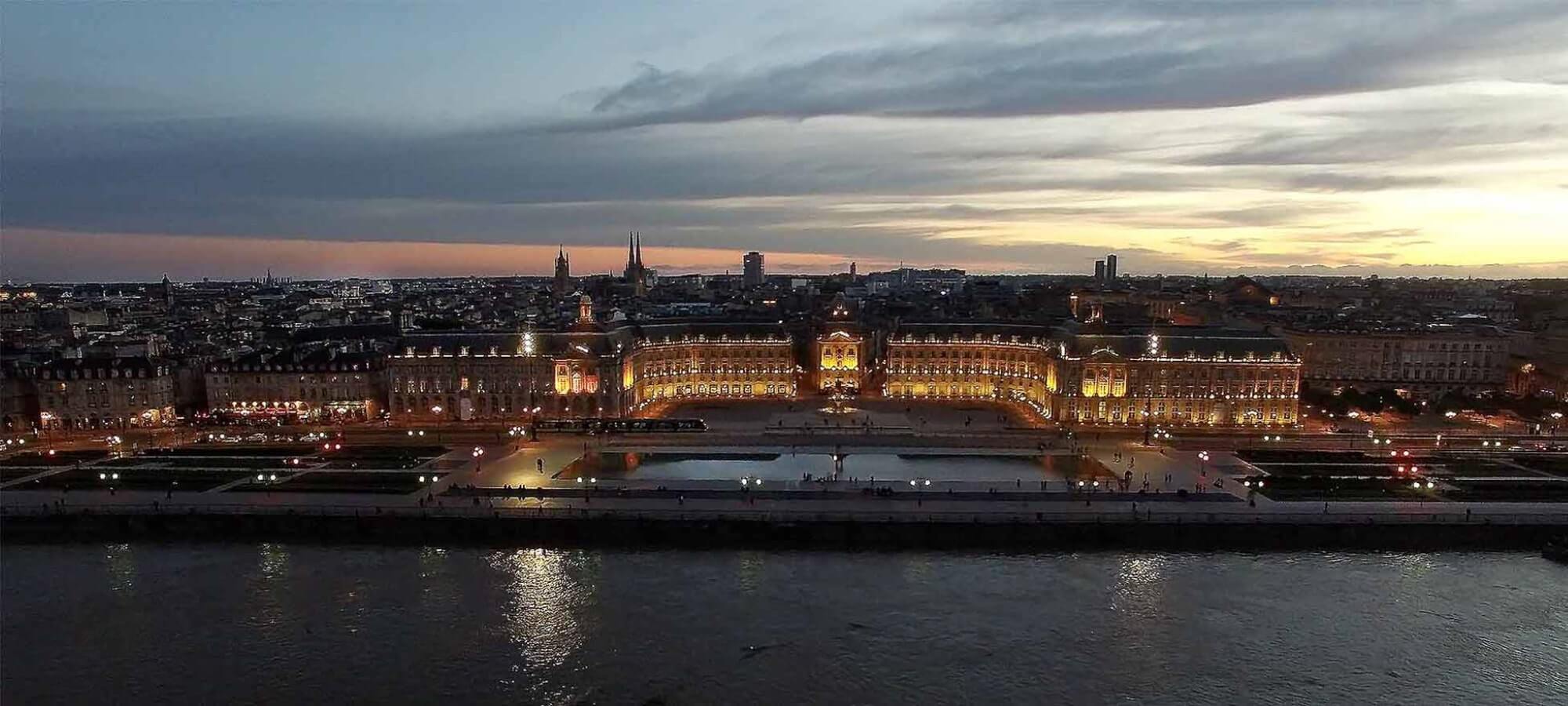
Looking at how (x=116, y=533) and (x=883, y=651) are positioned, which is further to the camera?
(x=116, y=533)

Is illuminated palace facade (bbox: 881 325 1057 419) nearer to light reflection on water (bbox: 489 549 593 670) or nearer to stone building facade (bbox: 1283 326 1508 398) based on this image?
stone building facade (bbox: 1283 326 1508 398)

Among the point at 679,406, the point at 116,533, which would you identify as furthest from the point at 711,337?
the point at 116,533

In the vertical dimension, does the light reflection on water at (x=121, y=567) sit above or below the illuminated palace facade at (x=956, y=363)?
below

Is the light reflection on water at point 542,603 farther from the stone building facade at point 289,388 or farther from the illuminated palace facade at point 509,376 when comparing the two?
the stone building facade at point 289,388

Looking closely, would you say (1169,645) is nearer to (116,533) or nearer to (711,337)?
(116,533)

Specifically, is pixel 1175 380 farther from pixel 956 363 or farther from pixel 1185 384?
pixel 956 363

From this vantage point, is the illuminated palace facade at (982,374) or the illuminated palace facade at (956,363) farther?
the illuminated palace facade at (956,363)

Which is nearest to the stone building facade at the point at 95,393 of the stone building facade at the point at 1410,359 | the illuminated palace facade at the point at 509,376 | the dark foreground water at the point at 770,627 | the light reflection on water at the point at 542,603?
the illuminated palace facade at the point at 509,376
